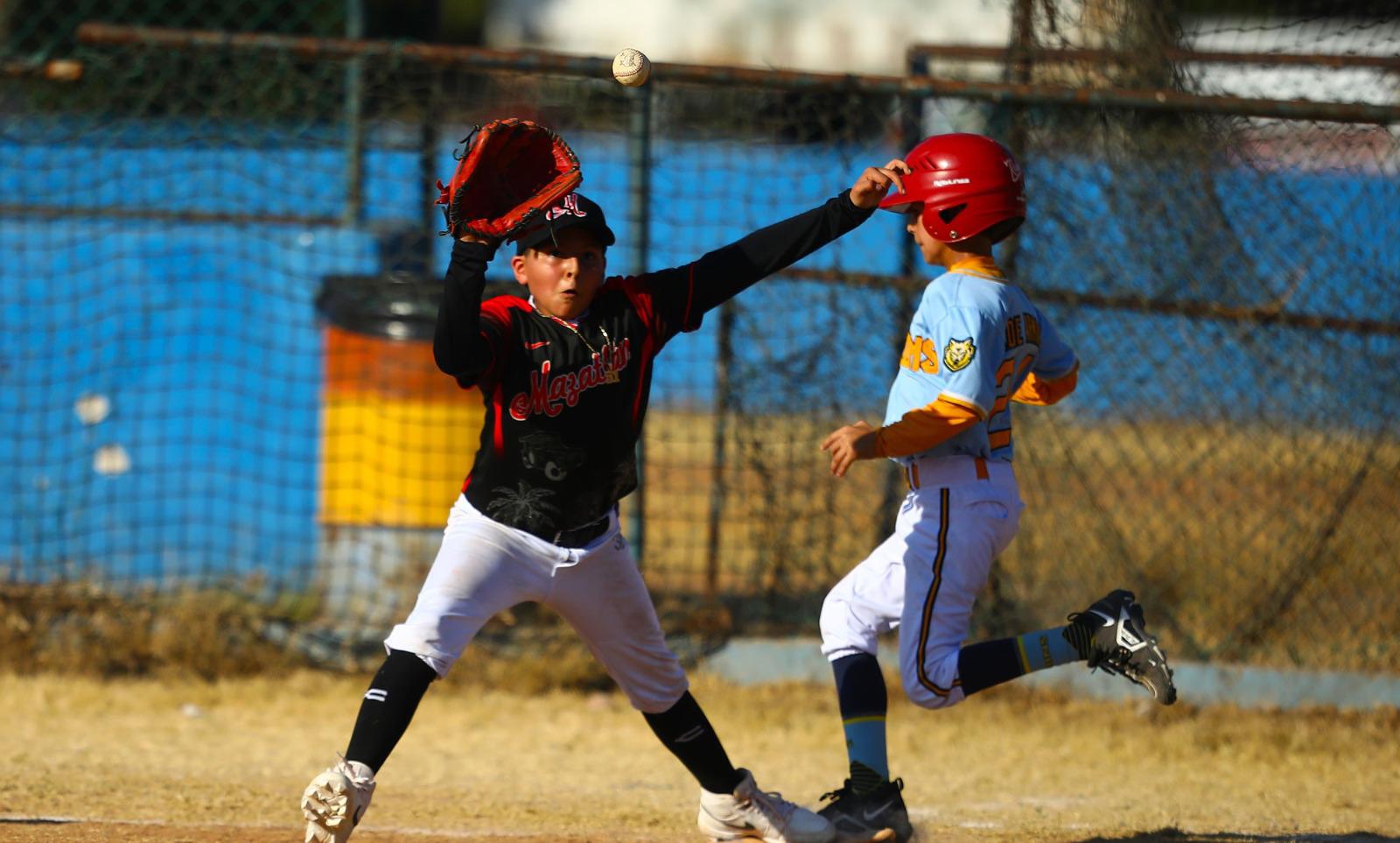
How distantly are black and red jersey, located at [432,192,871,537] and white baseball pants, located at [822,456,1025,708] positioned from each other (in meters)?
0.77

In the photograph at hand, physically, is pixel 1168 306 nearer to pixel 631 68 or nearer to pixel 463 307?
pixel 631 68

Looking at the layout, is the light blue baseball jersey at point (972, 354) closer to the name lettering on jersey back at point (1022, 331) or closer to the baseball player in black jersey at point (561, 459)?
the name lettering on jersey back at point (1022, 331)

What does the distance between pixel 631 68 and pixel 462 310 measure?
848 millimetres

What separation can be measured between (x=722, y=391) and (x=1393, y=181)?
117 inches

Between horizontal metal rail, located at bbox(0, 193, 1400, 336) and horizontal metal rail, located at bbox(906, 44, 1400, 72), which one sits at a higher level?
horizontal metal rail, located at bbox(906, 44, 1400, 72)

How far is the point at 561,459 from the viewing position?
3756 mm

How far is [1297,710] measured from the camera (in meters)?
6.25

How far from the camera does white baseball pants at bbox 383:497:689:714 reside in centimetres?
366

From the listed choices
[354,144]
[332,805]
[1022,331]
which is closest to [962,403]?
[1022,331]

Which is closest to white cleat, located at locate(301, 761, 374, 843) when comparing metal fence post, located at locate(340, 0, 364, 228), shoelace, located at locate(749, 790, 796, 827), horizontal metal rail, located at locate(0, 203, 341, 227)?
shoelace, located at locate(749, 790, 796, 827)

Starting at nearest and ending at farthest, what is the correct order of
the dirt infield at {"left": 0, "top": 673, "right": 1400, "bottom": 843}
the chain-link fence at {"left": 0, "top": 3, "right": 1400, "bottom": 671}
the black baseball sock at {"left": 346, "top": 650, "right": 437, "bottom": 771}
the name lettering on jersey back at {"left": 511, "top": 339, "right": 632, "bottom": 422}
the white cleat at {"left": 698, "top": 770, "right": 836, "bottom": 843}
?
the black baseball sock at {"left": 346, "top": 650, "right": 437, "bottom": 771} → the name lettering on jersey back at {"left": 511, "top": 339, "right": 632, "bottom": 422} → the white cleat at {"left": 698, "top": 770, "right": 836, "bottom": 843} → the dirt infield at {"left": 0, "top": 673, "right": 1400, "bottom": 843} → the chain-link fence at {"left": 0, "top": 3, "right": 1400, "bottom": 671}

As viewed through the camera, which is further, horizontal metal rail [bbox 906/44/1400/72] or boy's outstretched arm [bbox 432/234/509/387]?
horizontal metal rail [bbox 906/44/1400/72]

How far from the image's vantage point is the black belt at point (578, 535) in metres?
3.75

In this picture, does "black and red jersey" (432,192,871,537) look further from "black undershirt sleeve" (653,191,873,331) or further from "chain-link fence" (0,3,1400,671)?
"chain-link fence" (0,3,1400,671)
